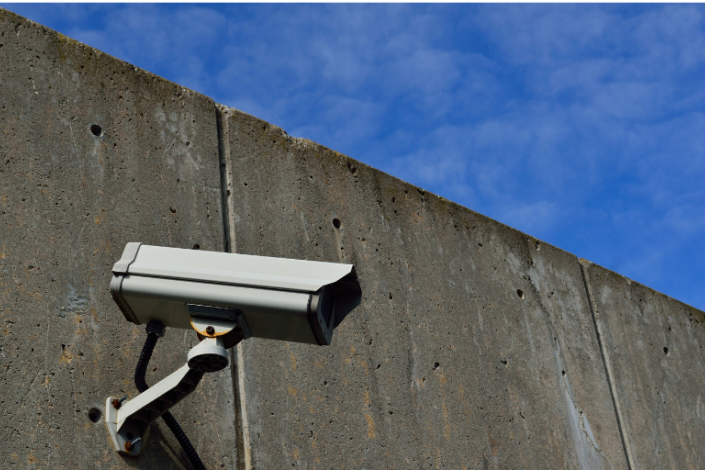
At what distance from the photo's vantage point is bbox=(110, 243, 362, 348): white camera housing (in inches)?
78.6

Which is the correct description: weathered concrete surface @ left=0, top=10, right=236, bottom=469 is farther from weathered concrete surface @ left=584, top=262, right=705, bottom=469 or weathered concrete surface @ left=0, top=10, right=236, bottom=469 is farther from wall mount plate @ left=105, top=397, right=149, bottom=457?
weathered concrete surface @ left=584, top=262, right=705, bottom=469

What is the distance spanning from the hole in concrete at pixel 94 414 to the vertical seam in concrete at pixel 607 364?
8.74 ft

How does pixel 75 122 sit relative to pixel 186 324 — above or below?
above

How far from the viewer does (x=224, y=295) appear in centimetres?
200

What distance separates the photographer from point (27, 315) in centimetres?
234

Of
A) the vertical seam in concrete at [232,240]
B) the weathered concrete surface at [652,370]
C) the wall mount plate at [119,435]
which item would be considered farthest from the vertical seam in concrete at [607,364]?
the wall mount plate at [119,435]

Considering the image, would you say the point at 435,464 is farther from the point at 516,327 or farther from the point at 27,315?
the point at 27,315

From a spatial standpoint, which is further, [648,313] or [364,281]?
[648,313]

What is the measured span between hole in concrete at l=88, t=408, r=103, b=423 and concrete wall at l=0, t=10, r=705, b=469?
0.01 meters

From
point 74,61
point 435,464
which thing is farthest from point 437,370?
point 74,61

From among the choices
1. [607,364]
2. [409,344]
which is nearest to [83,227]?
[409,344]

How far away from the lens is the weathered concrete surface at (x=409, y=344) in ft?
9.37

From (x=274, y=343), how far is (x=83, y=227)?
2.43 feet

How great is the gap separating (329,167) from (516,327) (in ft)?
3.89
